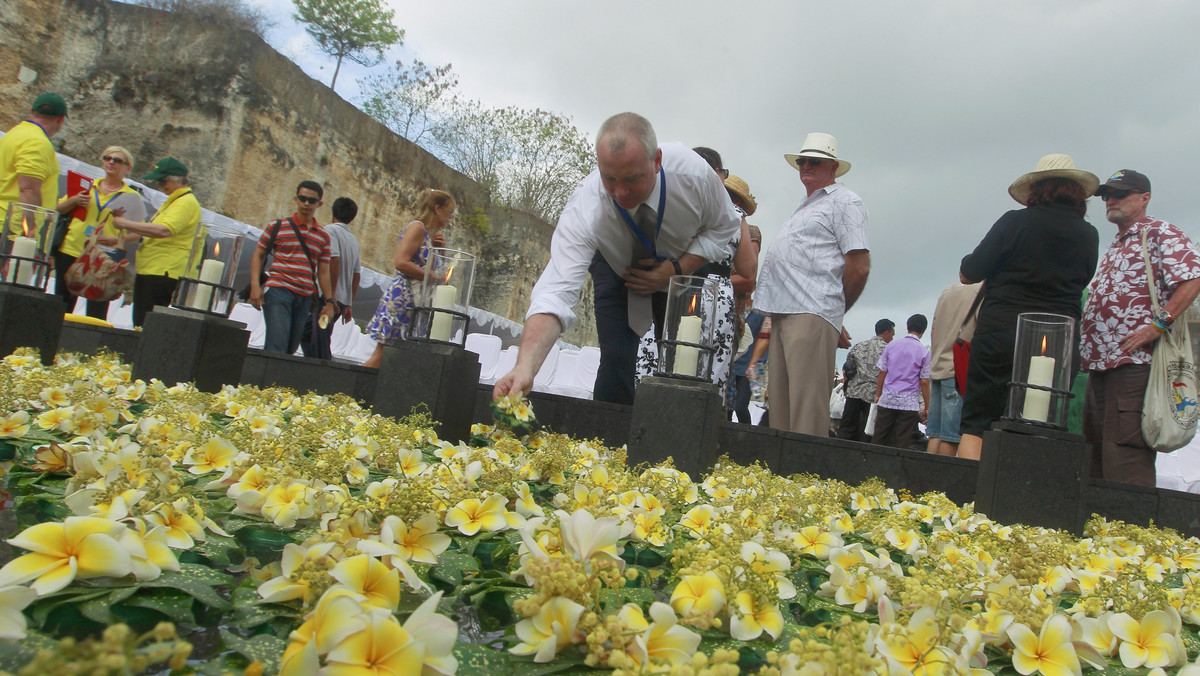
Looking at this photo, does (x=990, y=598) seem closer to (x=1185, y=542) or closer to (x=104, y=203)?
(x=1185, y=542)

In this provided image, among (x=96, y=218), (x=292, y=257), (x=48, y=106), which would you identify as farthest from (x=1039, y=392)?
(x=48, y=106)

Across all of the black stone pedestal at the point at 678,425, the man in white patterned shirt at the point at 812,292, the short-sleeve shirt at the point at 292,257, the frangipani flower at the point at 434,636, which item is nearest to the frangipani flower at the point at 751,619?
the frangipani flower at the point at 434,636

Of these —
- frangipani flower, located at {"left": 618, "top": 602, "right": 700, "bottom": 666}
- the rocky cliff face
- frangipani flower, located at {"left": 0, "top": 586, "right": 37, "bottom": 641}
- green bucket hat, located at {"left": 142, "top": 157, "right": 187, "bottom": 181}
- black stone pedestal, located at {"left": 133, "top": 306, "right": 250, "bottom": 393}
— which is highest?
the rocky cliff face

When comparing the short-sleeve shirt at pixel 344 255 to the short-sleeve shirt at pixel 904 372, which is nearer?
the short-sleeve shirt at pixel 344 255

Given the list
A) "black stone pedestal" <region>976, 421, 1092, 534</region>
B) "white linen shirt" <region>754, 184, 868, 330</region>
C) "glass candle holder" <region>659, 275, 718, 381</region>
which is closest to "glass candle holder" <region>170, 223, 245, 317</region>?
"glass candle holder" <region>659, 275, 718, 381</region>

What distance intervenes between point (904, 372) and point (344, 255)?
16.3 ft

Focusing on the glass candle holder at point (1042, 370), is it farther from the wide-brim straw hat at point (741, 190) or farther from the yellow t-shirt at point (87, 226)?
the yellow t-shirt at point (87, 226)

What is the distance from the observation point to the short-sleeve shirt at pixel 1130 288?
135 inches

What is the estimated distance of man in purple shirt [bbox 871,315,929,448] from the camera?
22.3 feet

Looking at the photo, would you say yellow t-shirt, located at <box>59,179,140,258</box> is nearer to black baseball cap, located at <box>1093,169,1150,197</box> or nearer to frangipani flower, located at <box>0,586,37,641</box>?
frangipani flower, located at <box>0,586,37,641</box>

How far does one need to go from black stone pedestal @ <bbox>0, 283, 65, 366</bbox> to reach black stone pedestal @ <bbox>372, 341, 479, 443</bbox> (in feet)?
6.02

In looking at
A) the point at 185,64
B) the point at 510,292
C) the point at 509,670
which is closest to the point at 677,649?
the point at 509,670

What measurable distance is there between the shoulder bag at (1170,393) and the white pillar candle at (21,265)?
17.2 feet

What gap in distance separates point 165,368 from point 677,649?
3.37m
